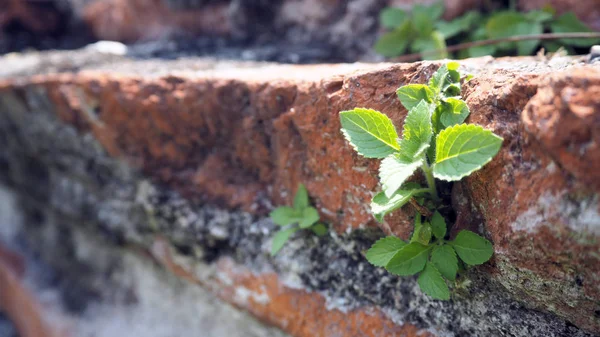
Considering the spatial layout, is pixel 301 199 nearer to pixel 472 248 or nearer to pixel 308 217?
pixel 308 217

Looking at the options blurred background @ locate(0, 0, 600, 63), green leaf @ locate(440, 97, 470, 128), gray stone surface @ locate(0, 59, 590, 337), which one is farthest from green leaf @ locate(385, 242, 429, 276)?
blurred background @ locate(0, 0, 600, 63)

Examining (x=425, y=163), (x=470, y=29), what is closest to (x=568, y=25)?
(x=470, y=29)

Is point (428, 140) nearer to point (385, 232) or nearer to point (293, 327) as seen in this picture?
point (385, 232)

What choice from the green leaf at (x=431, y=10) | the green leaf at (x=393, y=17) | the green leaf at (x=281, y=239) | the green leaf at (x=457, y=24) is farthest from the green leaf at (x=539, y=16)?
the green leaf at (x=281, y=239)

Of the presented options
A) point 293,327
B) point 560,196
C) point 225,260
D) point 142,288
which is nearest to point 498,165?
point 560,196

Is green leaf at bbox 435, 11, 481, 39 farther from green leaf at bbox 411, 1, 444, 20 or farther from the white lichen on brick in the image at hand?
the white lichen on brick

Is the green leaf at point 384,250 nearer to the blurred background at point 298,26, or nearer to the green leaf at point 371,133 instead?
the green leaf at point 371,133
